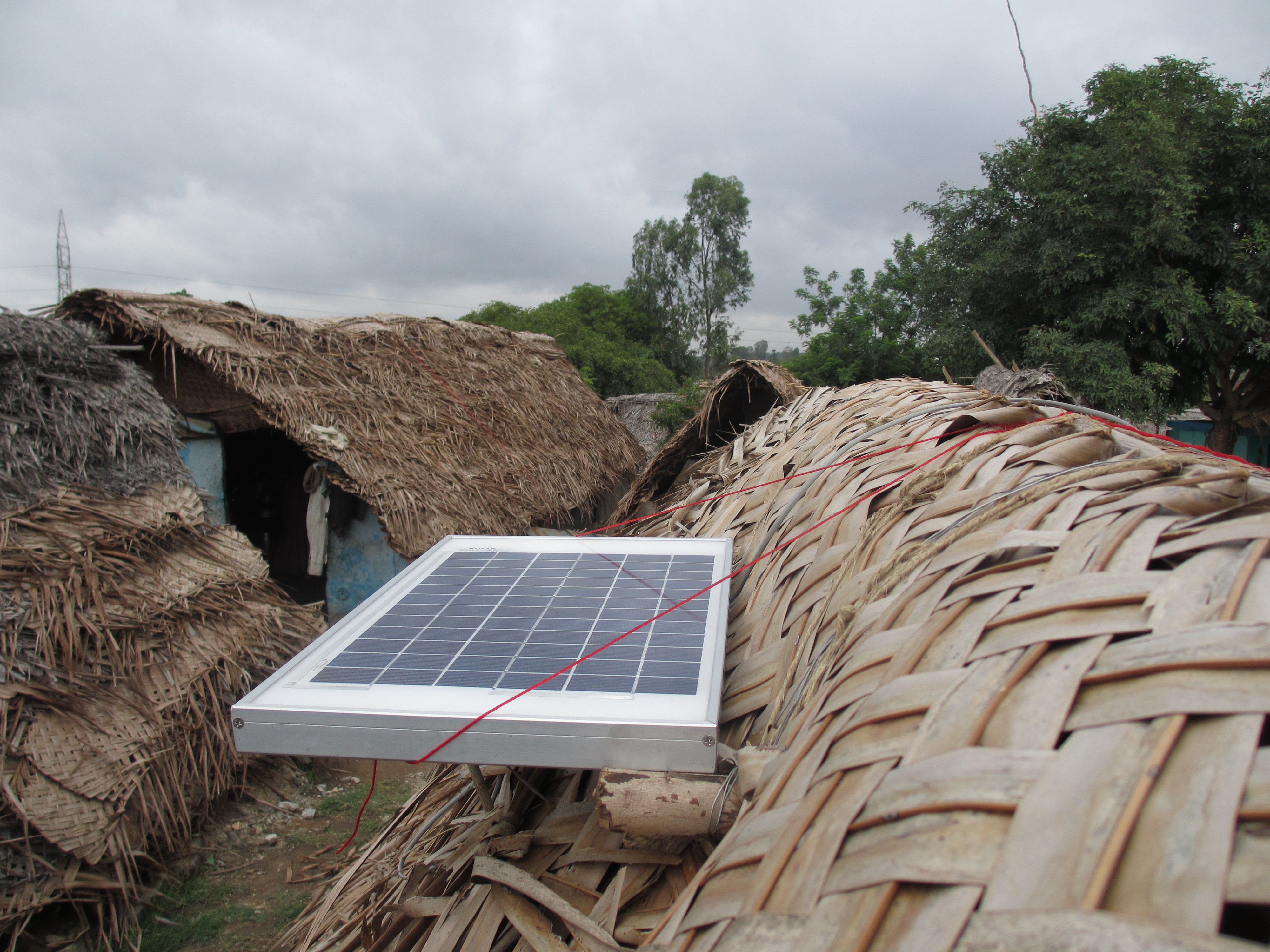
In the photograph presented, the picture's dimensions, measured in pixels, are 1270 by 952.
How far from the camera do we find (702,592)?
1.73 metres

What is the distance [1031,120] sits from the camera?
13.3 m

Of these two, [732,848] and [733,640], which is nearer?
[732,848]

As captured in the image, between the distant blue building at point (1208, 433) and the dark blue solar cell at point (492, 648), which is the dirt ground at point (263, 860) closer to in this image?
the dark blue solar cell at point (492, 648)

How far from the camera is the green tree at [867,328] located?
18.0 m

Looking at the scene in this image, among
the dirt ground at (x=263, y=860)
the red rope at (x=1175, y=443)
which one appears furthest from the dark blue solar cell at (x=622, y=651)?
the dirt ground at (x=263, y=860)

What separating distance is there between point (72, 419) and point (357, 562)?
2950 mm

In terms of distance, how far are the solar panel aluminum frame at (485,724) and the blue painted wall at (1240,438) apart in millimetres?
16944

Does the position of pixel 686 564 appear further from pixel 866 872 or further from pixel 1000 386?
pixel 1000 386

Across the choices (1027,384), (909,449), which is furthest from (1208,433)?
(909,449)

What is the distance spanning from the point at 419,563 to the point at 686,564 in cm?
79

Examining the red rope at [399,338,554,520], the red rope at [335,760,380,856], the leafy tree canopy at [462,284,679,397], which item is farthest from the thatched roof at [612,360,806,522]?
the leafy tree canopy at [462,284,679,397]

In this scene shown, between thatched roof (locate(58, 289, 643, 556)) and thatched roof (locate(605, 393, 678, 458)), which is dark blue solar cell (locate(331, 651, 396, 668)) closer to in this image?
thatched roof (locate(58, 289, 643, 556))

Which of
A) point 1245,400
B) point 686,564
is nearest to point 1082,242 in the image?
point 1245,400

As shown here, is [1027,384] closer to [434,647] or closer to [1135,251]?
[434,647]
